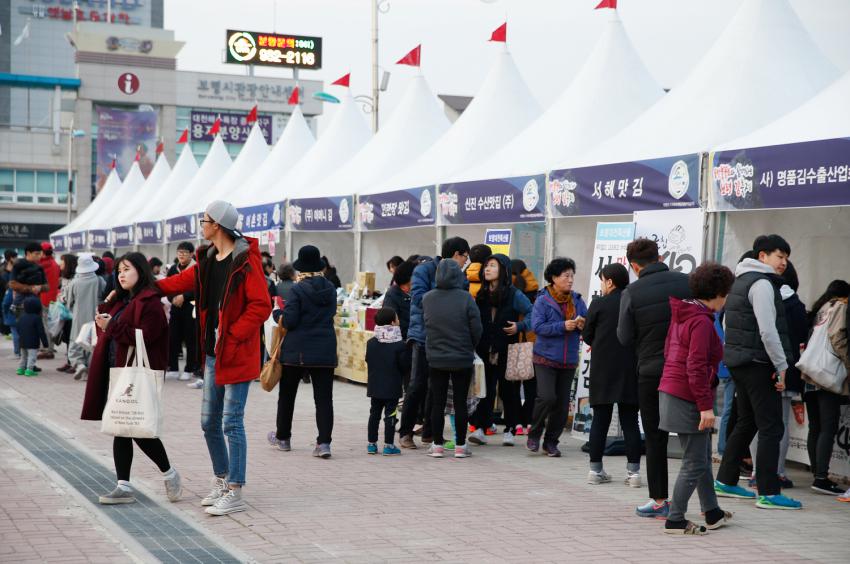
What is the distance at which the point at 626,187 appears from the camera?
10.9 m

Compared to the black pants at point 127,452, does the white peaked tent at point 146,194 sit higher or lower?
higher

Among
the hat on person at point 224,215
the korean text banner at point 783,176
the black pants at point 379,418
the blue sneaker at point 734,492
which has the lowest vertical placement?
the blue sneaker at point 734,492

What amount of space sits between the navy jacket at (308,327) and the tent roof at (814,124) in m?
3.96

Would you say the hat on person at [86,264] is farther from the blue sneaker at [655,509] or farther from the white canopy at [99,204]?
the white canopy at [99,204]

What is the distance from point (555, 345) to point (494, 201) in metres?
4.46

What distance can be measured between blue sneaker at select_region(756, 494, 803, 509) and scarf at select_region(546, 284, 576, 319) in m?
2.61

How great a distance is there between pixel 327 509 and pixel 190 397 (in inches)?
281

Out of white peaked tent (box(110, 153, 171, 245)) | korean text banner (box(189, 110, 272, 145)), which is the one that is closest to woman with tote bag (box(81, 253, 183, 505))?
white peaked tent (box(110, 153, 171, 245))

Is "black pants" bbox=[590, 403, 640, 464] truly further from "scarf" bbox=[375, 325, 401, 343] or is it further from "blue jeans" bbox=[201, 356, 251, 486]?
"blue jeans" bbox=[201, 356, 251, 486]

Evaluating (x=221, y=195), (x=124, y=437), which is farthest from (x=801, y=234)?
(x=221, y=195)

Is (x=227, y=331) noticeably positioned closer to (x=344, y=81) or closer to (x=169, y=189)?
(x=344, y=81)

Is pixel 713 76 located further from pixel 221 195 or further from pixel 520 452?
pixel 221 195

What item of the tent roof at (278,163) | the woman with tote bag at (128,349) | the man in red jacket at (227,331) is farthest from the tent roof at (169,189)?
the man in red jacket at (227,331)

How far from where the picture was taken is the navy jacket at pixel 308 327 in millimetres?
9203
